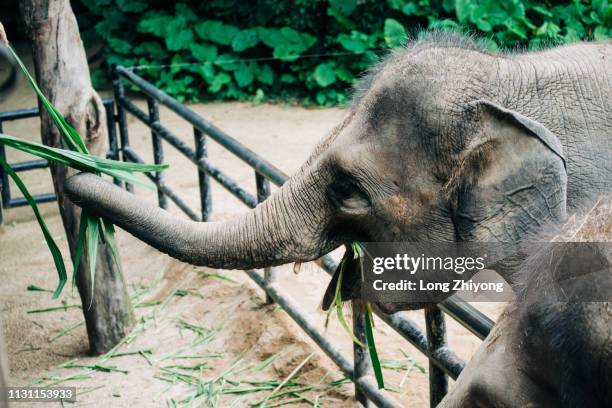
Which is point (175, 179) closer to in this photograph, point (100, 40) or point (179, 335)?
point (179, 335)

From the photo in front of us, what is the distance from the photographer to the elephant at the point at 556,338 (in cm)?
150

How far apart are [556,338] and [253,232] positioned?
166cm

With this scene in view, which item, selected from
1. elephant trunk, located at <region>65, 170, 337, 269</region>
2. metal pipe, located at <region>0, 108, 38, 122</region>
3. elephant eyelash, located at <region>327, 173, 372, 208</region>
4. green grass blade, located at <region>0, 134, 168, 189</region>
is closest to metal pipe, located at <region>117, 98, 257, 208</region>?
metal pipe, located at <region>0, 108, 38, 122</region>

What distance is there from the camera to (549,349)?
1.59 meters

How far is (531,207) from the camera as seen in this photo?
2.68 metres

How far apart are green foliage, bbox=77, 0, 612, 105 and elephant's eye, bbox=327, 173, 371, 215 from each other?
24.1 ft

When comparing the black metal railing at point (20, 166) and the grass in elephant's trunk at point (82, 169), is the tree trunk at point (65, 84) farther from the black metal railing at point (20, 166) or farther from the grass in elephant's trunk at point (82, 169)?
the black metal railing at point (20, 166)

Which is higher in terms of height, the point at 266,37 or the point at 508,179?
the point at 508,179

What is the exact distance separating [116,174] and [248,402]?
1418mm

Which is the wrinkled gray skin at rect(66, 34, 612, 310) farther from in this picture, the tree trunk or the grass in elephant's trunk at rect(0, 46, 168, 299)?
the tree trunk

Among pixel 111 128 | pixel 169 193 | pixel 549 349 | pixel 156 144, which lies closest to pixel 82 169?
pixel 549 349

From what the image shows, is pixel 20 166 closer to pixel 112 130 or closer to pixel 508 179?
pixel 112 130

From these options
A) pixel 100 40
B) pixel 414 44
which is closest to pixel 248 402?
pixel 414 44

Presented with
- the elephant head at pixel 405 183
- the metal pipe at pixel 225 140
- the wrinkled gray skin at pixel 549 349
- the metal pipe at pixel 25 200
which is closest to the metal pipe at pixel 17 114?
the metal pipe at pixel 25 200
